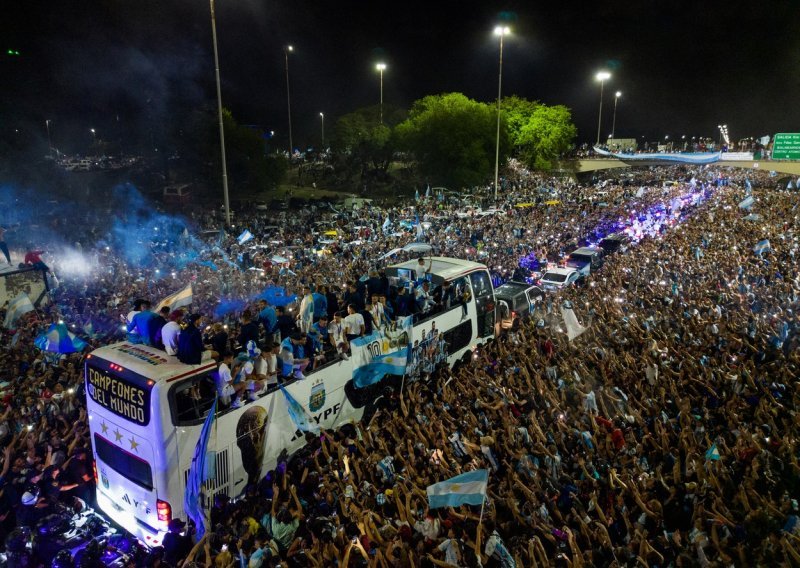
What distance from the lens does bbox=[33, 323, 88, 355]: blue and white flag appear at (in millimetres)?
9938

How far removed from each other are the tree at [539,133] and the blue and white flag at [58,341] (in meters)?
47.9

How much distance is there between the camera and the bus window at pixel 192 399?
5.66 metres

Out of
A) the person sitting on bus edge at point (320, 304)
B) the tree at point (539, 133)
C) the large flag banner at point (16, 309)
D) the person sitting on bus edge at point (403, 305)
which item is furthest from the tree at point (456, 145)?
the person sitting on bus edge at point (320, 304)

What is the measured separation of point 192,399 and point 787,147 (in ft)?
120

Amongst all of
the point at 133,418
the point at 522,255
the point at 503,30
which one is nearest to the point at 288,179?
the point at 503,30

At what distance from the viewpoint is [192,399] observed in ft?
19.4

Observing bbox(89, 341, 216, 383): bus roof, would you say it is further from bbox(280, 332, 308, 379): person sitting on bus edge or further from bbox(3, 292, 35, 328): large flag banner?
bbox(3, 292, 35, 328): large flag banner

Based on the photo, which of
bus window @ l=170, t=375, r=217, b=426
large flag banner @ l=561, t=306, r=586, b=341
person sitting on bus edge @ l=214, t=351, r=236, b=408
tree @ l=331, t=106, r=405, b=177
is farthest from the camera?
tree @ l=331, t=106, r=405, b=177

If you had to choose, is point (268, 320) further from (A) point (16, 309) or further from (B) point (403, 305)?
(A) point (16, 309)

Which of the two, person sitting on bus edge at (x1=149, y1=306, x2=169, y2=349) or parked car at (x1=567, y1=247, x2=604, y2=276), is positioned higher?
person sitting on bus edge at (x1=149, y1=306, x2=169, y2=349)

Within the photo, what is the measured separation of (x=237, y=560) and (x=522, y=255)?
645 inches

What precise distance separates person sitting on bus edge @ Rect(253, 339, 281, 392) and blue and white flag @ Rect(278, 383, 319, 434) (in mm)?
121

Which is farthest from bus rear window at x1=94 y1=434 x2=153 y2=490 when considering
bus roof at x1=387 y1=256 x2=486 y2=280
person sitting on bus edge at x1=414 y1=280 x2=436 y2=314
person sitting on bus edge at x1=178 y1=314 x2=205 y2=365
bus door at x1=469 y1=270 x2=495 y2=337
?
bus door at x1=469 y1=270 x2=495 y2=337

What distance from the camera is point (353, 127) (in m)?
54.9
